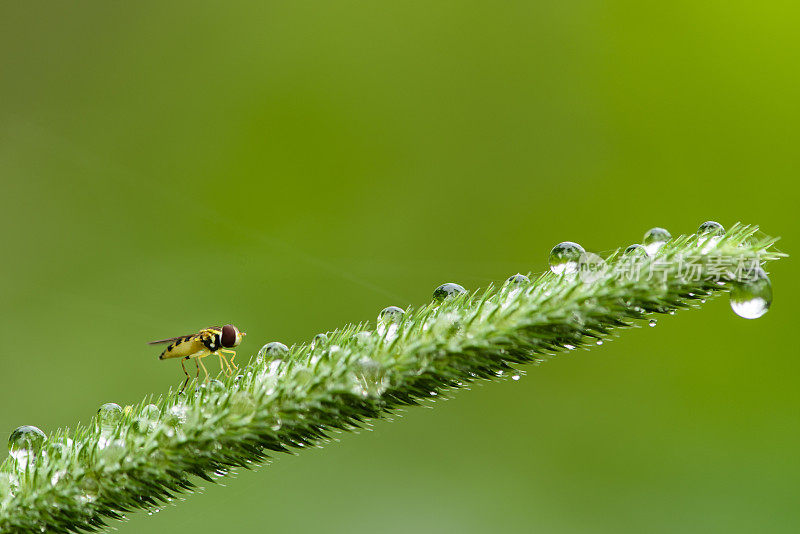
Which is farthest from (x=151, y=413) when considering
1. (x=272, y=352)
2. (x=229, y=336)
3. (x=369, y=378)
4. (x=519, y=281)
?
(x=229, y=336)

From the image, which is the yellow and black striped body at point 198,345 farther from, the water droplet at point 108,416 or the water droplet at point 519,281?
the water droplet at point 519,281

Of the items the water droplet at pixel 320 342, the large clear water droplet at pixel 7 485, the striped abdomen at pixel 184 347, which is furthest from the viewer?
the striped abdomen at pixel 184 347

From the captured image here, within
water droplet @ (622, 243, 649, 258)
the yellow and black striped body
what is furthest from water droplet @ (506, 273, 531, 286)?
the yellow and black striped body

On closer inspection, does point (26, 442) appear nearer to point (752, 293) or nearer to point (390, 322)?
point (390, 322)

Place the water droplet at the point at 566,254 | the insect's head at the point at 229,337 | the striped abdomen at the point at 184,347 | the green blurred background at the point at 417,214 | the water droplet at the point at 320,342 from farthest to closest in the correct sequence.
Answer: the green blurred background at the point at 417,214, the striped abdomen at the point at 184,347, the insect's head at the point at 229,337, the water droplet at the point at 566,254, the water droplet at the point at 320,342

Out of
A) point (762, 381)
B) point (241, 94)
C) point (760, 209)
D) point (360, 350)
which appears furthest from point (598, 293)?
point (241, 94)

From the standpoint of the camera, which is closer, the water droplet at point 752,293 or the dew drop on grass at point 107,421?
the water droplet at point 752,293

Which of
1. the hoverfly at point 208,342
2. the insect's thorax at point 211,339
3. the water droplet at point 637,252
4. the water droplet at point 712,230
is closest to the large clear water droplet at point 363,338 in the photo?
the water droplet at point 637,252
